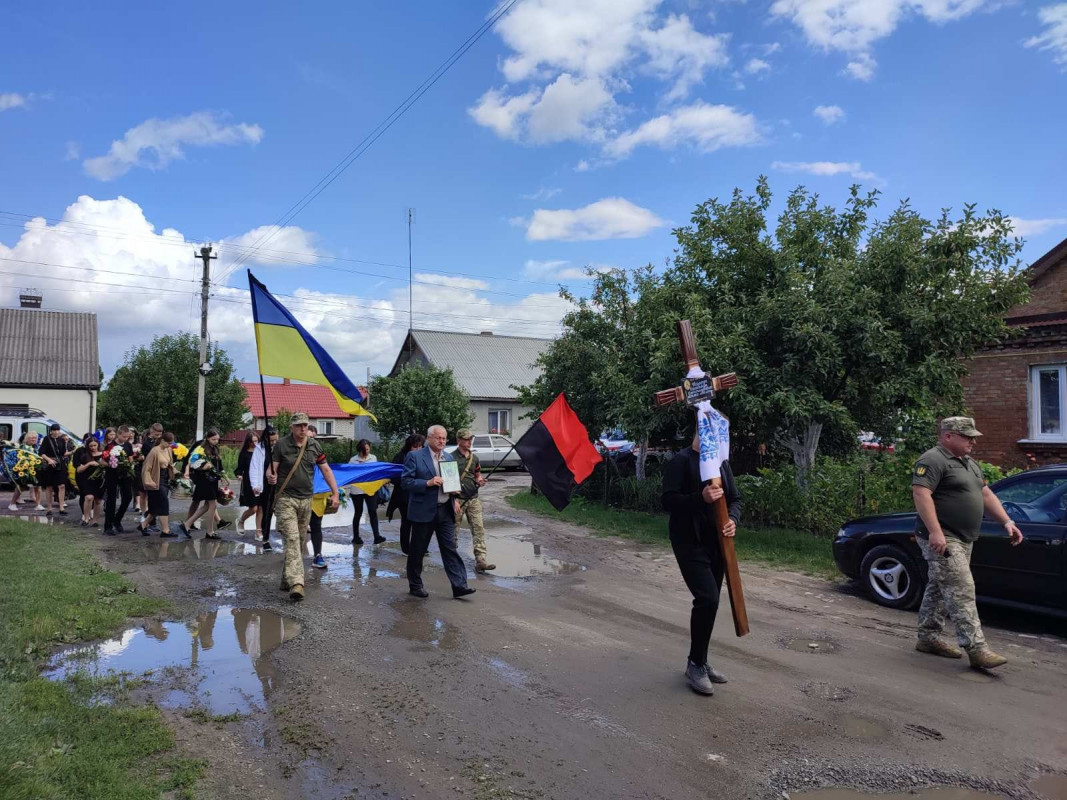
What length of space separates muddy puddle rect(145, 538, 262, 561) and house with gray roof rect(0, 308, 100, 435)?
24737 millimetres

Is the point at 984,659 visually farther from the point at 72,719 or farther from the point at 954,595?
the point at 72,719

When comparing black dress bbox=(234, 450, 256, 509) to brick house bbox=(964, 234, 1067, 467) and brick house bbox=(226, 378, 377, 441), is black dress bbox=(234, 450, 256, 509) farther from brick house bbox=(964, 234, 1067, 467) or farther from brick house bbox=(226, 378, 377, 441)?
brick house bbox=(226, 378, 377, 441)

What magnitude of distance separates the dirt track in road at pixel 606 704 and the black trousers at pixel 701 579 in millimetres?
363

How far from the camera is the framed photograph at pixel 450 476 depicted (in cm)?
800

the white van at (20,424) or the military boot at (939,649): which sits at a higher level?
the white van at (20,424)

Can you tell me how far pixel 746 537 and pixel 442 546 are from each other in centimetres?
587

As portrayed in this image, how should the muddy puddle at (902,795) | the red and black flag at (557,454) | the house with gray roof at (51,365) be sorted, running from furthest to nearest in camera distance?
the house with gray roof at (51,365) < the red and black flag at (557,454) < the muddy puddle at (902,795)

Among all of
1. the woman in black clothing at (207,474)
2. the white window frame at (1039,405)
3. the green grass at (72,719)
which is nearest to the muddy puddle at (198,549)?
the woman in black clothing at (207,474)

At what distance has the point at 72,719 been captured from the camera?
167 inches

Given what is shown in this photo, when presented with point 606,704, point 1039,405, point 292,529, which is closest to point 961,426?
point 606,704

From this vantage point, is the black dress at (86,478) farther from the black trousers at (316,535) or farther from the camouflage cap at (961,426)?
the camouflage cap at (961,426)

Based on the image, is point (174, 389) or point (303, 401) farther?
point (303, 401)

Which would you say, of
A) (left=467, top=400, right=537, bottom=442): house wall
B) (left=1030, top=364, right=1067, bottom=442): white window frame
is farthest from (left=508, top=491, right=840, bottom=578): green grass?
(left=467, top=400, right=537, bottom=442): house wall

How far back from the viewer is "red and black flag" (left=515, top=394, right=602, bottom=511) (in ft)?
30.8
